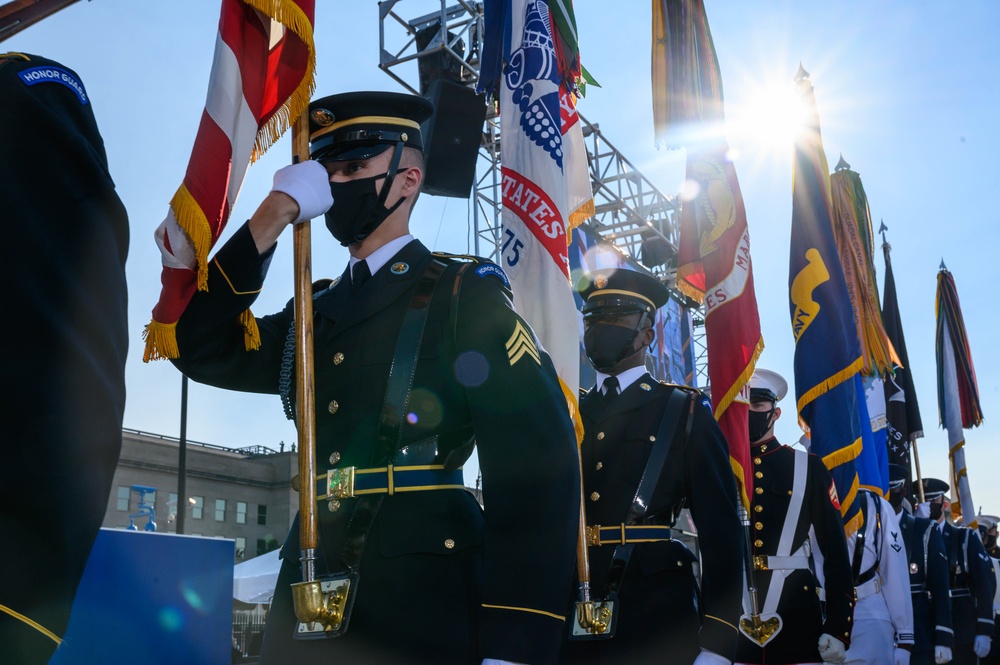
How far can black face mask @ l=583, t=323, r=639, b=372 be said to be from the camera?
4766 mm

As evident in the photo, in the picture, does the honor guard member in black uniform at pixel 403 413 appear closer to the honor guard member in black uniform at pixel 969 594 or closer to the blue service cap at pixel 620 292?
the blue service cap at pixel 620 292

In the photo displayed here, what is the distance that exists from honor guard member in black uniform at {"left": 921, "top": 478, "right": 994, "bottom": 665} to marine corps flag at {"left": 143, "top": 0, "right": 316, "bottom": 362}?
11.6 m

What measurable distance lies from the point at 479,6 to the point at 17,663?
13806mm

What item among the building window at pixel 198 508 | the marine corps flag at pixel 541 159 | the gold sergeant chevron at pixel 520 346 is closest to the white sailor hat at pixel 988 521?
the marine corps flag at pixel 541 159

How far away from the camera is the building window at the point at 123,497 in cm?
4544

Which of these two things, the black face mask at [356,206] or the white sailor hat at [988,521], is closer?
the black face mask at [356,206]

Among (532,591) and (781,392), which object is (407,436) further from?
(781,392)

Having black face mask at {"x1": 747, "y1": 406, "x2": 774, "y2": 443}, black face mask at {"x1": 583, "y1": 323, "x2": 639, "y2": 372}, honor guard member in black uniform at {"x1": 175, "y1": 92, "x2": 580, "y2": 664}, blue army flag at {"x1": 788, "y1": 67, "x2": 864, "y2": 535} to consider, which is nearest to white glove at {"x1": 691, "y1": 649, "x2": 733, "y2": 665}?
black face mask at {"x1": 583, "y1": 323, "x2": 639, "y2": 372}

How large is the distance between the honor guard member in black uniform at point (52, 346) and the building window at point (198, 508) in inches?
2018

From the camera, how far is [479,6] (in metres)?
14.2

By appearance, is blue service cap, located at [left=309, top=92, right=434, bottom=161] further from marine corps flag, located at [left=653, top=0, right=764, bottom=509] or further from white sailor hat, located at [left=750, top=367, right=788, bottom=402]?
white sailor hat, located at [left=750, top=367, right=788, bottom=402]

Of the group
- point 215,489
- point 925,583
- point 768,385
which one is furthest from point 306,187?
point 215,489

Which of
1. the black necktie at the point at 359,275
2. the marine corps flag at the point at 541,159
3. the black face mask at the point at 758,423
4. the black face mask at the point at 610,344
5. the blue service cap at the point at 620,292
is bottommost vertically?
the black necktie at the point at 359,275

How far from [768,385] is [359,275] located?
5.06m
